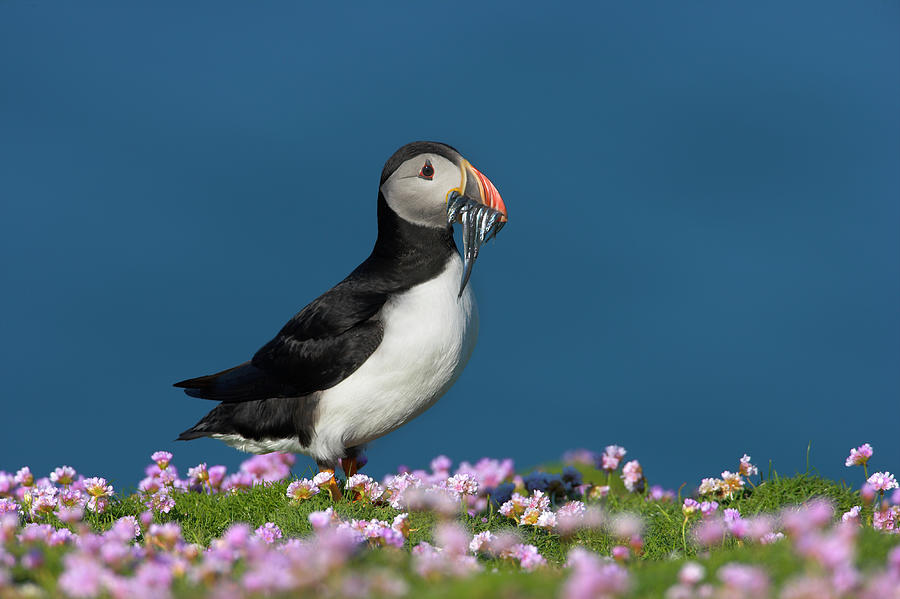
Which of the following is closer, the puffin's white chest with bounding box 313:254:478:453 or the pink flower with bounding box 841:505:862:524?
the pink flower with bounding box 841:505:862:524

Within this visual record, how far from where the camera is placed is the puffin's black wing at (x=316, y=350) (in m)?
7.31

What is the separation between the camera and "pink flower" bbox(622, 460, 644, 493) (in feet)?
29.3

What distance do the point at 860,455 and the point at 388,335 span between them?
12.7 feet

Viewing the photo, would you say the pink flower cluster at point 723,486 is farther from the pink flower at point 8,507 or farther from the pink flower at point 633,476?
the pink flower at point 8,507

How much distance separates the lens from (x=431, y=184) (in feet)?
24.3

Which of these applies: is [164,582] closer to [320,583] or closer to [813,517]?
[320,583]

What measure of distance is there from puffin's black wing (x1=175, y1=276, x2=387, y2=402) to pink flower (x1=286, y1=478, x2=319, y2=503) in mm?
916

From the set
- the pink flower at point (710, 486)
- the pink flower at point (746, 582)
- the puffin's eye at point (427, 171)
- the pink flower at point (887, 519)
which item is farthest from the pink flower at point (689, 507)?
the pink flower at point (746, 582)

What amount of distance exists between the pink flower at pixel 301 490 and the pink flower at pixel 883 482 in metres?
4.26

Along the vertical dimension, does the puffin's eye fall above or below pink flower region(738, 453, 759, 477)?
above

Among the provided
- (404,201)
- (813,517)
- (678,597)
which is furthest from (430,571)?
(404,201)

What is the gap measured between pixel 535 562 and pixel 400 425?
9.69 ft

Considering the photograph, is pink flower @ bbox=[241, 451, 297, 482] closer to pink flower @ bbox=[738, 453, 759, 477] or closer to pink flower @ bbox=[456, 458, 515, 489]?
pink flower @ bbox=[456, 458, 515, 489]

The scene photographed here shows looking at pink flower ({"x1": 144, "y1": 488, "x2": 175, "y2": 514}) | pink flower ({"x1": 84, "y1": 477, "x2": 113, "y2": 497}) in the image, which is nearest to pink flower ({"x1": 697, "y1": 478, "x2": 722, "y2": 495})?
pink flower ({"x1": 144, "y1": 488, "x2": 175, "y2": 514})
